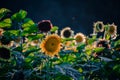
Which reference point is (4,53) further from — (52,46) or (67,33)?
(67,33)

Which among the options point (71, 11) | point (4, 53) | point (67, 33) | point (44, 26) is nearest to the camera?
point (4, 53)

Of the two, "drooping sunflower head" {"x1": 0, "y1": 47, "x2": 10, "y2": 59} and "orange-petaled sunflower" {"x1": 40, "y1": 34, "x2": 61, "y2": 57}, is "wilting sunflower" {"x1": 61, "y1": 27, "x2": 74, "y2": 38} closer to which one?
"orange-petaled sunflower" {"x1": 40, "y1": 34, "x2": 61, "y2": 57}

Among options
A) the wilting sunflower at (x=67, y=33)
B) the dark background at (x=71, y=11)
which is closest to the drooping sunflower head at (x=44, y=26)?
the wilting sunflower at (x=67, y=33)

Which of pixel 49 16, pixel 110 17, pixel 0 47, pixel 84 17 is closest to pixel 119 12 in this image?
pixel 110 17

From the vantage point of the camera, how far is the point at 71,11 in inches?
460

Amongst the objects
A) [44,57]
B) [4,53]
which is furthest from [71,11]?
[4,53]

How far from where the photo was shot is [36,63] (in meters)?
2.34

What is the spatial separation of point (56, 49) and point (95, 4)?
31.3ft

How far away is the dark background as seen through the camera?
36.4 ft

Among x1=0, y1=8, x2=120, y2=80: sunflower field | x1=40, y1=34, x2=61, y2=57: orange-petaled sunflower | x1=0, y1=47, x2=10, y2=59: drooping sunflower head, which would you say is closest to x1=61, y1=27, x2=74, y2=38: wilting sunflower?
x1=0, y1=8, x2=120, y2=80: sunflower field

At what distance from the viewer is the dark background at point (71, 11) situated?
11.1 metres

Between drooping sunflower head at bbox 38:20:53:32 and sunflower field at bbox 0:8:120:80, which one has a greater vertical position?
drooping sunflower head at bbox 38:20:53:32

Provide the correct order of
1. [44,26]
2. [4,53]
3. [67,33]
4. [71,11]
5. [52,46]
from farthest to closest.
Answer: [71,11], [67,33], [44,26], [52,46], [4,53]

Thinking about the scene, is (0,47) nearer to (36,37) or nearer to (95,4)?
(36,37)
